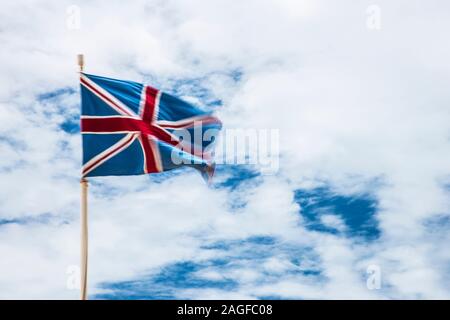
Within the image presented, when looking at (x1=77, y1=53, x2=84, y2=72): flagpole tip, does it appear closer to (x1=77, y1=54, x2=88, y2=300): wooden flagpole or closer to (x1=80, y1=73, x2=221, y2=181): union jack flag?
(x1=80, y1=73, x2=221, y2=181): union jack flag


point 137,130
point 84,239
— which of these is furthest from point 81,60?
point 84,239

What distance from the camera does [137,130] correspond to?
74.8 feet

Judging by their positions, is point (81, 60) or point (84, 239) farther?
point (81, 60)

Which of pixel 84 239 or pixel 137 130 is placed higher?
pixel 137 130

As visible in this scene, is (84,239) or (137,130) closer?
(84,239)

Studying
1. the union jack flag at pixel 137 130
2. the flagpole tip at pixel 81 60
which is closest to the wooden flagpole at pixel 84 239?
the union jack flag at pixel 137 130

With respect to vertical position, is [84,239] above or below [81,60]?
below

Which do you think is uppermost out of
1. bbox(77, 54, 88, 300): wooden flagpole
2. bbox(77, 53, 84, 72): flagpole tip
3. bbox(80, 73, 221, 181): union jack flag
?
bbox(77, 53, 84, 72): flagpole tip

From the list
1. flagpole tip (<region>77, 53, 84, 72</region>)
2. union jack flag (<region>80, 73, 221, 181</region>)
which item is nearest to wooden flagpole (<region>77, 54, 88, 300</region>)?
union jack flag (<region>80, 73, 221, 181</region>)

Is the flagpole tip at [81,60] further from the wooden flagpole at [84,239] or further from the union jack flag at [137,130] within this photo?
the wooden flagpole at [84,239]

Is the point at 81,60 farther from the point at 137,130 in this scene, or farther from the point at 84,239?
the point at 84,239

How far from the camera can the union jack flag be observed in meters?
22.1
